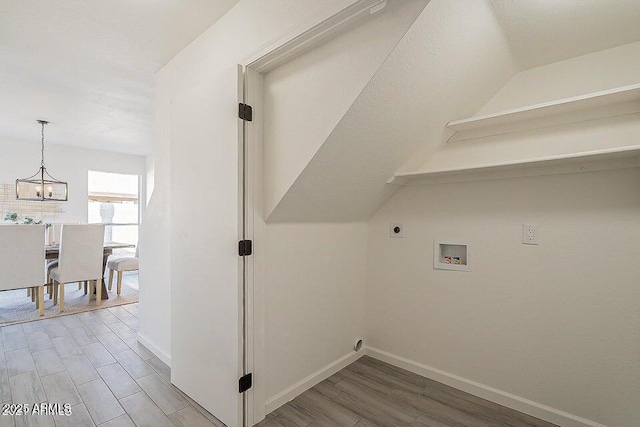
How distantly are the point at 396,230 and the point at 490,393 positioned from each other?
1238mm

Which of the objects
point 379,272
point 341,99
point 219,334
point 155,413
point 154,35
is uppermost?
point 154,35

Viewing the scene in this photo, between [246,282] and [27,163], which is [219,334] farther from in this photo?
[27,163]

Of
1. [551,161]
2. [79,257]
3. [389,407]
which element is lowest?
[389,407]

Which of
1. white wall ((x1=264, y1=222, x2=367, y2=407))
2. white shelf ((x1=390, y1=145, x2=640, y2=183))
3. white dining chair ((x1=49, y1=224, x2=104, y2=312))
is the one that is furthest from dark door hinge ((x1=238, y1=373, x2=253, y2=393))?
white dining chair ((x1=49, y1=224, x2=104, y2=312))

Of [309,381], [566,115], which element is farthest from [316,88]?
[309,381]

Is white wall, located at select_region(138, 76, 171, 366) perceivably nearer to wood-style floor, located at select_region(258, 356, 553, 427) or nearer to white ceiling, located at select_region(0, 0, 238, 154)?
white ceiling, located at select_region(0, 0, 238, 154)

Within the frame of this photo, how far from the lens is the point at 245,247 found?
1.66 meters

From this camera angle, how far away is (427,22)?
47.5 inches

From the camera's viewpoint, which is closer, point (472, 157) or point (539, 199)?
point (539, 199)

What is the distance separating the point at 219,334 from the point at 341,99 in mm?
1464

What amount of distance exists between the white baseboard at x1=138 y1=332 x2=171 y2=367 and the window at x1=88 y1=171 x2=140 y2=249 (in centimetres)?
423

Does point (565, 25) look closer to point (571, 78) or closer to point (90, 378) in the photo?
point (571, 78)

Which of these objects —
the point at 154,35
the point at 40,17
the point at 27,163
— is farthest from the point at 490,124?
the point at 27,163

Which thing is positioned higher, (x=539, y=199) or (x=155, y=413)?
(x=539, y=199)
